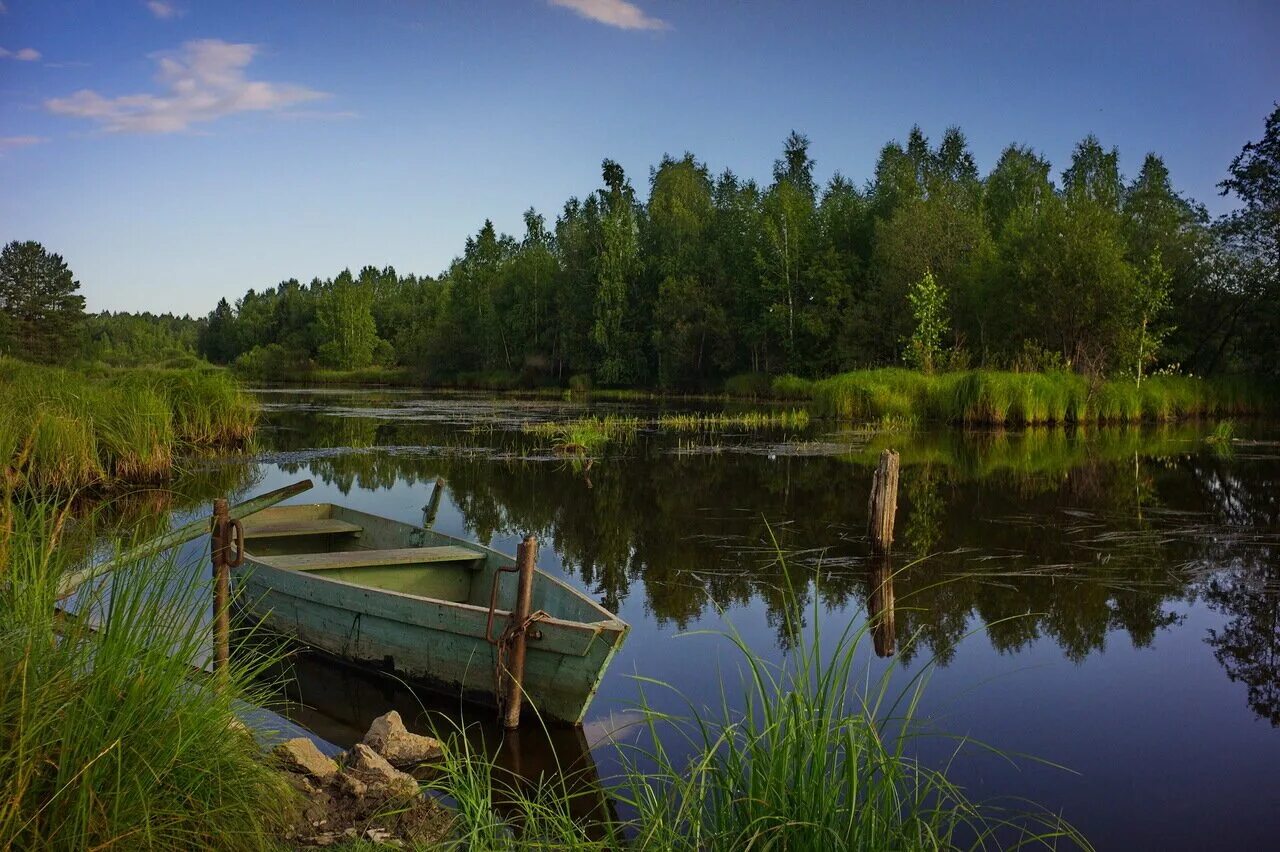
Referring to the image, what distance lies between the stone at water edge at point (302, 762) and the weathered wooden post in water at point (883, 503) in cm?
662

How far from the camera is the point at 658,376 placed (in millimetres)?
54438

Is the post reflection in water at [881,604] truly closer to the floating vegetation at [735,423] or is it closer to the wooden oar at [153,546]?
the wooden oar at [153,546]

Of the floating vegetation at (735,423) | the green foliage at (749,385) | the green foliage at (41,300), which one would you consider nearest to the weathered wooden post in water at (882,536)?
the floating vegetation at (735,423)

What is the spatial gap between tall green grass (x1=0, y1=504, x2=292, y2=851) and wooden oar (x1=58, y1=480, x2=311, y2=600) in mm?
101

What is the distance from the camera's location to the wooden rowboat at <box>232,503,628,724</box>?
5652 millimetres

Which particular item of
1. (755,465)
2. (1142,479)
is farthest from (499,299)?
(1142,479)

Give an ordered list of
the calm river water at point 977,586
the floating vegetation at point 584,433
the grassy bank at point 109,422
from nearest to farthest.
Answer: the calm river water at point 977,586 < the grassy bank at point 109,422 < the floating vegetation at point 584,433

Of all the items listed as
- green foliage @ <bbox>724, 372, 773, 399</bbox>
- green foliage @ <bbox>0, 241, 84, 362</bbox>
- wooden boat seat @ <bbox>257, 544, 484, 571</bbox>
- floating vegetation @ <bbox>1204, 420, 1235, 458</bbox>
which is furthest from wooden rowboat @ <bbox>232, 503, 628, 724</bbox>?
green foliage @ <bbox>0, 241, 84, 362</bbox>

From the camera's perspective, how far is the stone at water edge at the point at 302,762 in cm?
455

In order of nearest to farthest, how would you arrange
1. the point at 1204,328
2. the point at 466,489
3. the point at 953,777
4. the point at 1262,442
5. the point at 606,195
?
1. the point at 953,777
2. the point at 466,489
3. the point at 1262,442
4. the point at 1204,328
5. the point at 606,195

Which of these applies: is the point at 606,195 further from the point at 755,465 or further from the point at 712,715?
the point at 712,715

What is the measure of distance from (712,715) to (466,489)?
10.6 m

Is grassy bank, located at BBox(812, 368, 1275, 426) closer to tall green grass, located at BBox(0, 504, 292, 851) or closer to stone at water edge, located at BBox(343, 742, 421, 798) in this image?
stone at water edge, located at BBox(343, 742, 421, 798)

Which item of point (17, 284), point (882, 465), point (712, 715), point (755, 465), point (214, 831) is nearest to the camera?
point (214, 831)
